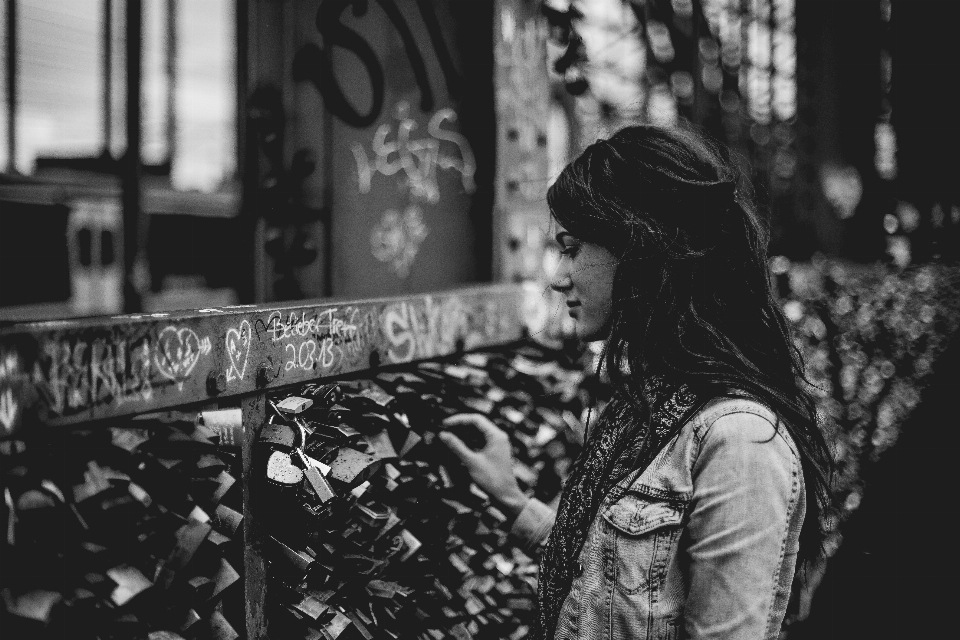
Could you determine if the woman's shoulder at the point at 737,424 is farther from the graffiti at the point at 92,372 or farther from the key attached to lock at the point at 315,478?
the graffiti at the point at 92,372

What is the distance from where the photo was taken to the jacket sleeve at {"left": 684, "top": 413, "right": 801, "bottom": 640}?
3.72 feet

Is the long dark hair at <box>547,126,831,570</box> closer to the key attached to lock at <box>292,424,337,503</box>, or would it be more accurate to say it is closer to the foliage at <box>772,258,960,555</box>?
the key attached to lock at <box>292,424,337,503</box>

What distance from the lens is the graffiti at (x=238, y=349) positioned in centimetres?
153

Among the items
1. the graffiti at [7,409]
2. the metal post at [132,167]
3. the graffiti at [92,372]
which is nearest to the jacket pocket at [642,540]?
the graffiti at [92,372]

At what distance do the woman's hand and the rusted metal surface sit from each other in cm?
36

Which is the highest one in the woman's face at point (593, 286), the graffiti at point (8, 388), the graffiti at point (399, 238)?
the graffiti at point (399, 238)

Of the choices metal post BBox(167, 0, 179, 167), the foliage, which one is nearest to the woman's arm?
the foliage

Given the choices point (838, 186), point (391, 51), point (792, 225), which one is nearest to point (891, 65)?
point (838, 186)

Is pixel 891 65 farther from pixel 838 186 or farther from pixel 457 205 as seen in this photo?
pixel 457 205

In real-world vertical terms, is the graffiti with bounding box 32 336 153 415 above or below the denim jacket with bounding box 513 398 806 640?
above

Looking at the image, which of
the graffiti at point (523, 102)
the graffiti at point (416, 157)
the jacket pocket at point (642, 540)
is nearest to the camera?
the jacket pocket at point (642, 540)

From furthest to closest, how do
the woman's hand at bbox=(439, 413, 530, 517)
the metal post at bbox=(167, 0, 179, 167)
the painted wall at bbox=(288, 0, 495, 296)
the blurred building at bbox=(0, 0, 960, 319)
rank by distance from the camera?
1. the metal post at bbox=(167, 0, 179, 167)
2. the painted wall at bbox=(288, 0, 495, 296)
3. the blurred building at bbox=(0, 0, 960, 319)
4. the woman's hand at bbox=(439, 413, 530, 517)

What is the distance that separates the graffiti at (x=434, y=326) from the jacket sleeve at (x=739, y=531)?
1143 mm

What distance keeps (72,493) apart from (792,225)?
6945 mm
